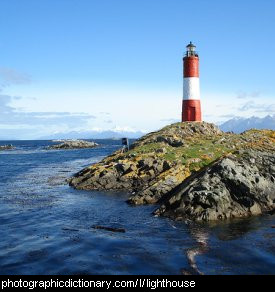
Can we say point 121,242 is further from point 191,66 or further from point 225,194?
point 191,66

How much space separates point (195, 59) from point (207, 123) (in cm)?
1010

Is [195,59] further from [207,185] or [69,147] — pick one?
[69,147]

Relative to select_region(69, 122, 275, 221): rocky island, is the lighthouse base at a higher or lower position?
higher

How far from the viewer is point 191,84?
200ft

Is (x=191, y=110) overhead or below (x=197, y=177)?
overhead

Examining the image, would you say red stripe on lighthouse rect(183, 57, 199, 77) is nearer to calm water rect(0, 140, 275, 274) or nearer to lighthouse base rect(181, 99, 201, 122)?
lighthouse base rect(181, 99, 201, 122)

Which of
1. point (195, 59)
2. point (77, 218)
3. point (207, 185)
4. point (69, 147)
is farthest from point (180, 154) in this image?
point (69, 147)

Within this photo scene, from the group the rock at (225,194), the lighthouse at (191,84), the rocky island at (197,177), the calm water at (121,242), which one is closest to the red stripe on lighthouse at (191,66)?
the lighthouse at (191,84)

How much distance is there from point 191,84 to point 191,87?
0.46 meters

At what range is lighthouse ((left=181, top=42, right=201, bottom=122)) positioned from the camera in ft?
200

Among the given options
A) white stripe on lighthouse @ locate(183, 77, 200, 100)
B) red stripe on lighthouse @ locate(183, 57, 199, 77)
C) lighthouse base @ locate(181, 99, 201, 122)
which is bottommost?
lighthouse base @ locate(181, 99, 201, 122)

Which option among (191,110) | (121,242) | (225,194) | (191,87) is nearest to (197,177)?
(225,194)

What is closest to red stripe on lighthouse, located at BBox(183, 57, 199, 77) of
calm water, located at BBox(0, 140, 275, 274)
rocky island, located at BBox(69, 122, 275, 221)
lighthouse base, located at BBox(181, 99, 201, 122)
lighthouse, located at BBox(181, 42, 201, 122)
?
lighthouse, located at BBox(181, 42, 201, 122)

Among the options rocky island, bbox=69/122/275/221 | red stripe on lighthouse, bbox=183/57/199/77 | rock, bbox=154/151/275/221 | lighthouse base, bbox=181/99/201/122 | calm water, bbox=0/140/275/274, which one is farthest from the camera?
lighthouse base, bbox=181/99/201/122
